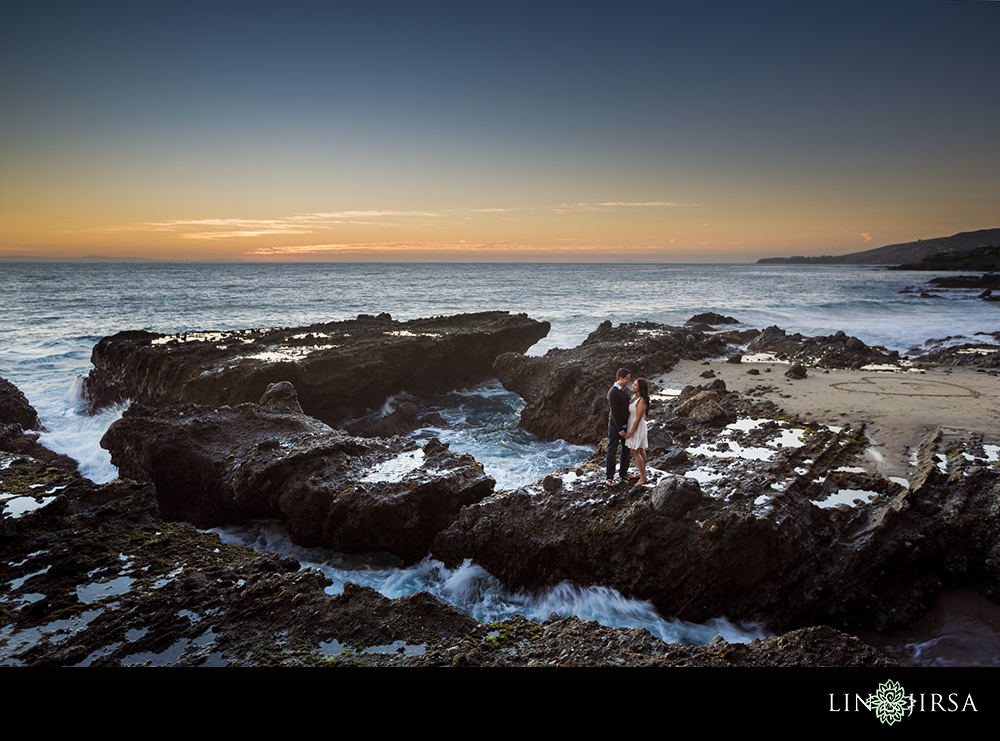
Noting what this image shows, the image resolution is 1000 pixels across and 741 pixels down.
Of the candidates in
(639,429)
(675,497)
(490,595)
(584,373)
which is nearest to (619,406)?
(639,429)

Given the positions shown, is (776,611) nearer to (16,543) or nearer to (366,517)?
(366,517)

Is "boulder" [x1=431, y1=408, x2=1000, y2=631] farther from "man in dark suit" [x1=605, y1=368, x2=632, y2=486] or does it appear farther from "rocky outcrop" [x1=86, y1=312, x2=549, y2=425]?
"rocky outcrop" [x1=86, y1=312, x2=549, y2=425]

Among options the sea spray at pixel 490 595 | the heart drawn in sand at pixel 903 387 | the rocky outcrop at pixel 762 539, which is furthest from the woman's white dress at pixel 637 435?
the heart drawn in sand at pixel 903 387

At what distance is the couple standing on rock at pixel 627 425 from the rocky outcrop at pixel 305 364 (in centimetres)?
997

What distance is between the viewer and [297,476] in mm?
7863

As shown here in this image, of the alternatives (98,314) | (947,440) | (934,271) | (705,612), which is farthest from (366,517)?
(934,271)

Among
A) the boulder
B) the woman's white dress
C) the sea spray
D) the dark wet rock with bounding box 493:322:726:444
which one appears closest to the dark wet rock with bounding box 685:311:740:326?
the dark wet rock with bounding box 493:322:726:444

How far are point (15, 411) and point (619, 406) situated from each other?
15383mm

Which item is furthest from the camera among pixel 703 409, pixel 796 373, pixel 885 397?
pixel 796 373

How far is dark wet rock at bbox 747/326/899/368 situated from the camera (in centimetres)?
1586

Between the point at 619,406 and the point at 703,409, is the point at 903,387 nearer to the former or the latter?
the point at 703,409
